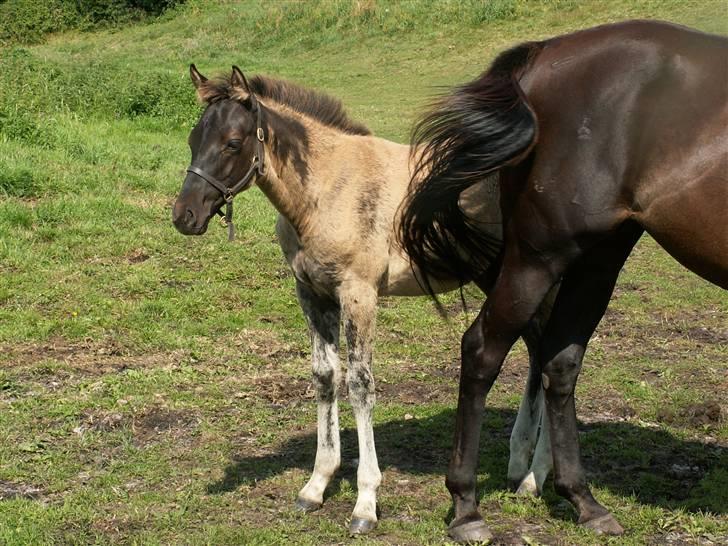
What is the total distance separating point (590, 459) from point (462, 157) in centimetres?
211

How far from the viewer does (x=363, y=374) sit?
4.86m

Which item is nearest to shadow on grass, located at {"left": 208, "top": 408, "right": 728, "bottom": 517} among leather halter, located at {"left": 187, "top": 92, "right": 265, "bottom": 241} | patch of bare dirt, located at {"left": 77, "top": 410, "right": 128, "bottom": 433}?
patch of bare dirt, located at {"left": 77, "top": 410, "right": 128, "bottom": 433}

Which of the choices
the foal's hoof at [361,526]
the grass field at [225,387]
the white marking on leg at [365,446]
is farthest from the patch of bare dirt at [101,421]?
the foal's hoof at [361,526]

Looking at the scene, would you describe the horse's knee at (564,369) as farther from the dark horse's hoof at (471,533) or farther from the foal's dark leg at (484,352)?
the dark horse's hoof at (471,533)

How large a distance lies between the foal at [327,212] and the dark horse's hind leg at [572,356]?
401mm

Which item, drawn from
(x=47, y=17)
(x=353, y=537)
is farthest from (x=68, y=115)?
(x=47, y=17)

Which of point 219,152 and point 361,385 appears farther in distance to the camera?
point 361,385

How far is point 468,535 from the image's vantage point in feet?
14.7

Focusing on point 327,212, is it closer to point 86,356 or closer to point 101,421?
point 101,421

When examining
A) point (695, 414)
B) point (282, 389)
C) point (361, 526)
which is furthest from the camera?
point (282, 389)

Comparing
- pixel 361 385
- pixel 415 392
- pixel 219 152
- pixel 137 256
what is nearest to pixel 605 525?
pixel 361 385

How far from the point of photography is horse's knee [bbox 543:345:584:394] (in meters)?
4.67

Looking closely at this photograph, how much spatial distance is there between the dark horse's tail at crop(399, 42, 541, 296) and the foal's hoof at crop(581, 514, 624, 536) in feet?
4.29

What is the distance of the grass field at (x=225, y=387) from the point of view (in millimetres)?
4805
